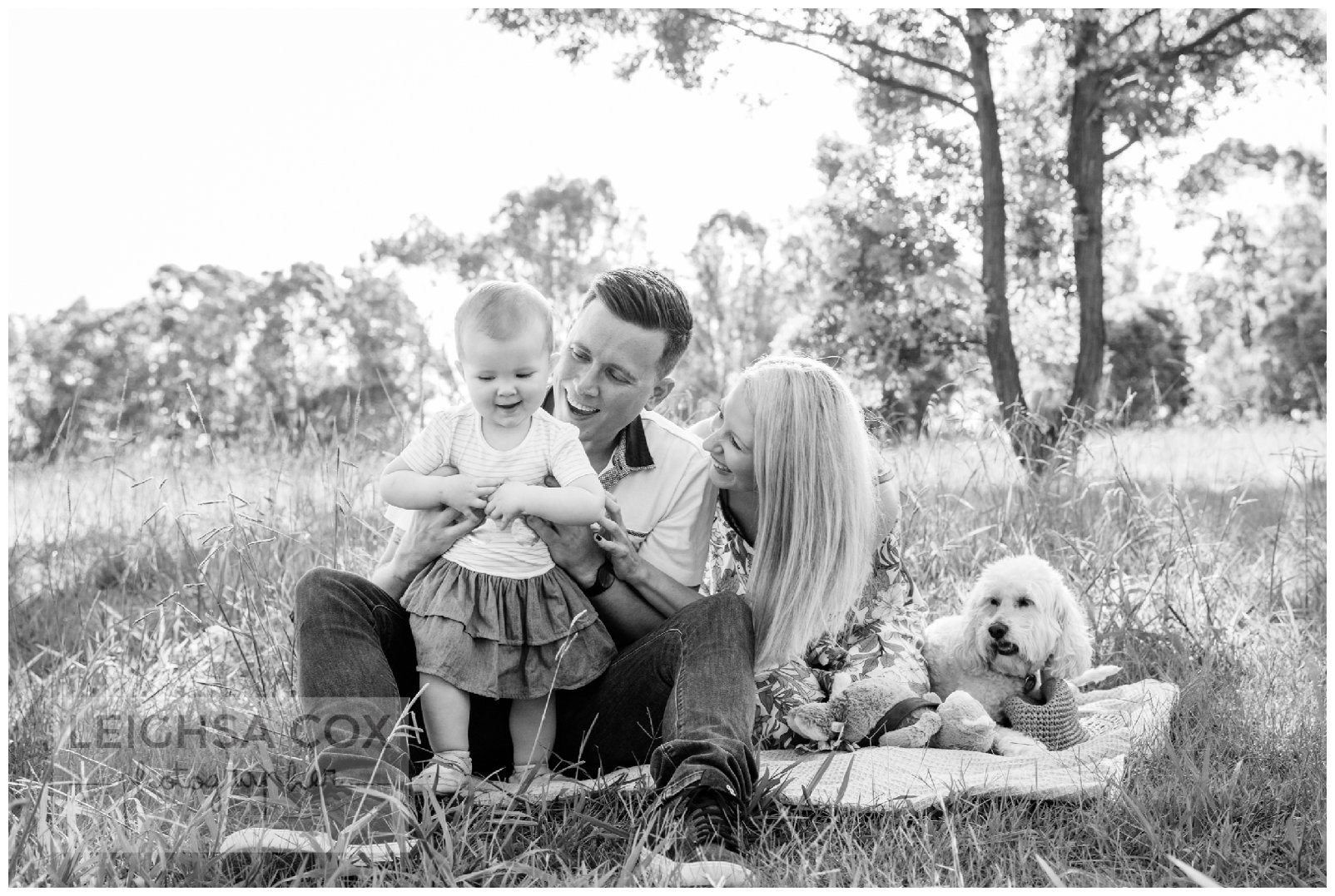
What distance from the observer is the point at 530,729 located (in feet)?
8.72

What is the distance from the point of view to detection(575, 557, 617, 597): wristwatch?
107 inches

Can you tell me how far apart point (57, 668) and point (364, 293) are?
18.3 m

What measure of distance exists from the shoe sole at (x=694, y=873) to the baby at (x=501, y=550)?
44 centimetres

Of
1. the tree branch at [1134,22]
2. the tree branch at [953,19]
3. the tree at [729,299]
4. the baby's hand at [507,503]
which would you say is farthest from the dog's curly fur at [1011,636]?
the tree at [729,299]

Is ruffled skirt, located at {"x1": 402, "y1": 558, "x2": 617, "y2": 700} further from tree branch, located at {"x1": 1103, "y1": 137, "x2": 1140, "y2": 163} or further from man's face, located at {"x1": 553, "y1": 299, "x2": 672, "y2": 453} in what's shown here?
tree branch, located at {"x1": 1103, "y1": 137, "x2": 1140, "y2": 163}

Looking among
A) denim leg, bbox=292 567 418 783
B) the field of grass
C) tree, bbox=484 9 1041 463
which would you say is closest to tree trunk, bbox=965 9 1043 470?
tree, bbox=484 9 1041 463

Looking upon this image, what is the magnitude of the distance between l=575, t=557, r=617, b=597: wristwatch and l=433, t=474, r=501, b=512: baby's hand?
1.05ft

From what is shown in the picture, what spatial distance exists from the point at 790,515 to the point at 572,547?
56 centimetres

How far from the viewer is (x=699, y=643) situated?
2.53 metres

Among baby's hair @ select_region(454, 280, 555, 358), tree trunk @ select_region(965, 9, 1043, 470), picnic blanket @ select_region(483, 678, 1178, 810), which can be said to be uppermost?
tree trunk @ select_region(965, 9, 1043, 470)

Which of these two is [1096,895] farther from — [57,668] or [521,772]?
[57,668]

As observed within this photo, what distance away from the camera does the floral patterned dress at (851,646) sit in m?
3.03

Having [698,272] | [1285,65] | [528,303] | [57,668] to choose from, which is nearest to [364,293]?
[698,272]

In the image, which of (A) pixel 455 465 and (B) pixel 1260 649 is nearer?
(A) pixel 455 465
